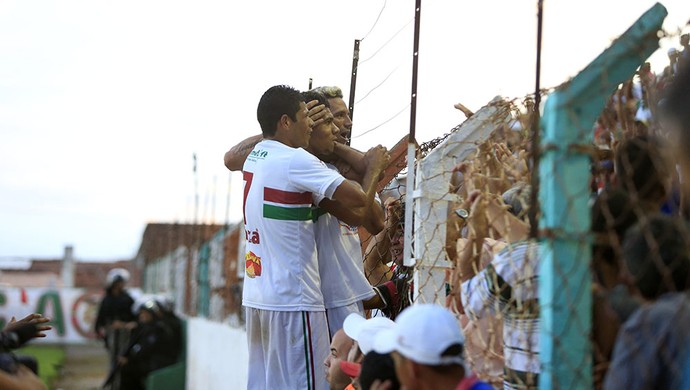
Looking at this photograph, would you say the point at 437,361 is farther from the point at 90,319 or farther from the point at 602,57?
the point at 90,319

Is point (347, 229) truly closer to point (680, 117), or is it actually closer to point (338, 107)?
point (338, 107)

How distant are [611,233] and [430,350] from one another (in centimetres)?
58

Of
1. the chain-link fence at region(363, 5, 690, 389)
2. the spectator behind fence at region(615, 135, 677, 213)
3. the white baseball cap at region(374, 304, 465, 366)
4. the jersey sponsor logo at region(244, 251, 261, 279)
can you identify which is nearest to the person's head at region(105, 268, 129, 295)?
the jersey sponsor logo at region(244, 251, 261, 279)

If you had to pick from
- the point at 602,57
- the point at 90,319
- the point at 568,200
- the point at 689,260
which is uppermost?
the point at 602,57

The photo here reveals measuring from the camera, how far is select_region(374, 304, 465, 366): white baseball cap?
2611mm

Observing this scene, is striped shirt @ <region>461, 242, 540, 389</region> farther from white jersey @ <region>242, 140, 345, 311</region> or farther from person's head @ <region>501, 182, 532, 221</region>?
white jersey @ <region>242, 140, 345, 311</region>

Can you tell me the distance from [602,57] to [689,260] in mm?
594

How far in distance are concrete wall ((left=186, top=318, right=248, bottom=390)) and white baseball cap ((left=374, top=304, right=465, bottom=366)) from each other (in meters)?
5.45

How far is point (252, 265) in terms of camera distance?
4.21m

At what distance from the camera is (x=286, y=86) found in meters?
4.29

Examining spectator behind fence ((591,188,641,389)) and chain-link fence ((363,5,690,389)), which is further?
spectator behind fence ((591,188,641,389))

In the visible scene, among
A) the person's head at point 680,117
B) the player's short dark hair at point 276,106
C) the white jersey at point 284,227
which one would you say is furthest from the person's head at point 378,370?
the player's short dark hair at point 276,106

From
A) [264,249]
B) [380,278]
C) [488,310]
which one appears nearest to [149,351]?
[380,278]

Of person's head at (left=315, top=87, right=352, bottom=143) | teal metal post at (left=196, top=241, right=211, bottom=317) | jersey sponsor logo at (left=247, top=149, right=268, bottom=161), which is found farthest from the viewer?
teal metal post at (left=196, top=241, right=211, bottom=317)
